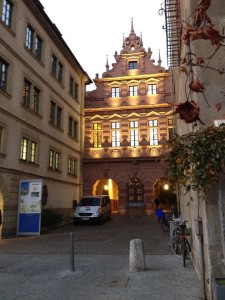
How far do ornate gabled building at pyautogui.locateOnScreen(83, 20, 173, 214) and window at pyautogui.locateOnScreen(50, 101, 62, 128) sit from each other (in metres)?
6.25

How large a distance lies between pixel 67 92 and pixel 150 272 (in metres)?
22.4

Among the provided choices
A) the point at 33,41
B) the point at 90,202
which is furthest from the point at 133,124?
the point at 33,41

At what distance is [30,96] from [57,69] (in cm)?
583

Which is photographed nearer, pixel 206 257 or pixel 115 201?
pixel 206 257

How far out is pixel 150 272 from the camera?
29.4 feet

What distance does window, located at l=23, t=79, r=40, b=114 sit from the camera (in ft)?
71.4

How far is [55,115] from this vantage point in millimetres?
26547

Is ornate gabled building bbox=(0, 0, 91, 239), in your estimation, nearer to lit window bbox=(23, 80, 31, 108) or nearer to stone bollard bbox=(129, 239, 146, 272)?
lit window bbox=(23, 80, 31, 108)

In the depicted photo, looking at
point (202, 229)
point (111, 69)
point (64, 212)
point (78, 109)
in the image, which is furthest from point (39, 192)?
point (111, 69)

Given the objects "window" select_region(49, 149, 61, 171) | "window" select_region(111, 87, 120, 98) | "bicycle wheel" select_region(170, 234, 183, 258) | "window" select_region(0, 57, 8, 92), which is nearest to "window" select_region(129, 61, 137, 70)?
"window" select_region(111, 87, 120, 98)

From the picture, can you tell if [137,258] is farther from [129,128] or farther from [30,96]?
[129,128]

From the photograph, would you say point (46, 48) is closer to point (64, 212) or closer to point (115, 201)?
point (64, 212)

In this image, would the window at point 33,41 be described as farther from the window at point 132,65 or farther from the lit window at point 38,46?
the window at point 132,65

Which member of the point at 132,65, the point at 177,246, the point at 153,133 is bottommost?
the point at 177,246
